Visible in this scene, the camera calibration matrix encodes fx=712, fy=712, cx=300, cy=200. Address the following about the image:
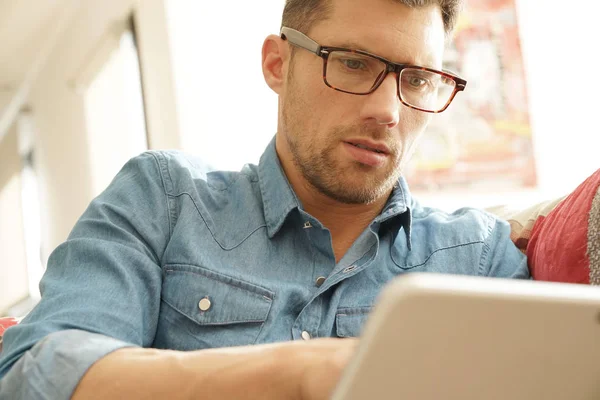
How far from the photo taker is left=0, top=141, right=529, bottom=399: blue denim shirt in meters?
0.98

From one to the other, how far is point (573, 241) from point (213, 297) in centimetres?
53

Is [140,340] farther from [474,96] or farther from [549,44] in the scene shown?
[549,44]

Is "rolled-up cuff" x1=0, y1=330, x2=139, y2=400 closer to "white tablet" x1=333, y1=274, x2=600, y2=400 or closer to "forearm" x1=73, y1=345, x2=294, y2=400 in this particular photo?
"forearm" x1=73, y1=345, x2=294, y2=400

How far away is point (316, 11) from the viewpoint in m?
1.26

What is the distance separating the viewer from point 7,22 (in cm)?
414

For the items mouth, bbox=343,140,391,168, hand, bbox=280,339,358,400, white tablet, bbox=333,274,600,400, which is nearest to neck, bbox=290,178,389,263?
mouth, bbox=343,140,391,168

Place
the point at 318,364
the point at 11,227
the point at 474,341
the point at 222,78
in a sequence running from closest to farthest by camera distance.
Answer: the point at 474,341 → the point at 318,364 → the point at 222,78 → the point at 11,227

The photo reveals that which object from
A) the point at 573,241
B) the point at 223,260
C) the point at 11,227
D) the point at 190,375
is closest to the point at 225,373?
the point at 190,375

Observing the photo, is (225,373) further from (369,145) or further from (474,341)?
→ (369,145)

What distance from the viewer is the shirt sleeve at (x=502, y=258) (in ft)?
3.76

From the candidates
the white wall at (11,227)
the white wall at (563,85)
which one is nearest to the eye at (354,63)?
the white wall at (563,85)

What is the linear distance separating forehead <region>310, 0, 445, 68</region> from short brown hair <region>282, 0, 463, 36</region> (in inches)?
0.5

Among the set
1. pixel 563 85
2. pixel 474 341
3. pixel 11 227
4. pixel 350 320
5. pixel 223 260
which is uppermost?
pixel 563 85

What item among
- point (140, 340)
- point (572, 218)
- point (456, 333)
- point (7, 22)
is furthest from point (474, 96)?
point (7, 22)
